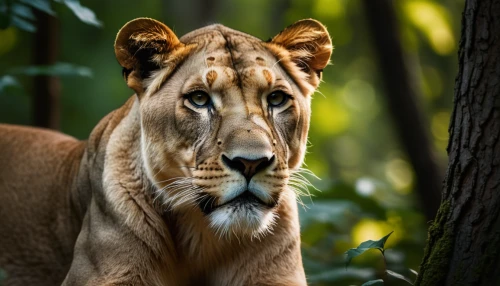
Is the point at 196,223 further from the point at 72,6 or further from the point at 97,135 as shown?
the point at 72,6

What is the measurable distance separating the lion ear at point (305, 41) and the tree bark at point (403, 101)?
372 centimetres

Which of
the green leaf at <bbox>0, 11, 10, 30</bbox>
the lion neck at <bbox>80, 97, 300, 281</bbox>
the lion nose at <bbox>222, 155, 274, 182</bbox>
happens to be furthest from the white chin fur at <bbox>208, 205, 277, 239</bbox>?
the green leaf at <bbox>0, 11, 10, 30</bbox>

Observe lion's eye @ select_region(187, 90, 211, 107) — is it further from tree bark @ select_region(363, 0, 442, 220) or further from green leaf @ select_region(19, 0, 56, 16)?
tree bark @ select_region(363, 0, 442, 220)

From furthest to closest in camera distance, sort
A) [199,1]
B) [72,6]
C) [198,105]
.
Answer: [199,1], [72,6], [198,105]

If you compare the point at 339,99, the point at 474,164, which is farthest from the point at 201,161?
the point at 339,99

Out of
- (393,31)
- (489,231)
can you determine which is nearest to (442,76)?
(393,31)

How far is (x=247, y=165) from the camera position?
4176 mm

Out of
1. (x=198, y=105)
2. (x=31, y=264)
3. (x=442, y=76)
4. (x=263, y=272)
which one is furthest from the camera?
(x=442, y=76)

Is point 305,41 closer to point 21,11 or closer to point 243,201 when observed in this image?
point 243,201

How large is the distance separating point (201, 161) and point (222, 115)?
0.29 metres

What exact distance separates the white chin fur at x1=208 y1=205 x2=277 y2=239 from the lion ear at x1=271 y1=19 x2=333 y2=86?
1.19 metres

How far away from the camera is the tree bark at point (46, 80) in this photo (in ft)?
28.4

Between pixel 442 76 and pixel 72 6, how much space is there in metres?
16.5

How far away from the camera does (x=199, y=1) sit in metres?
11.4
